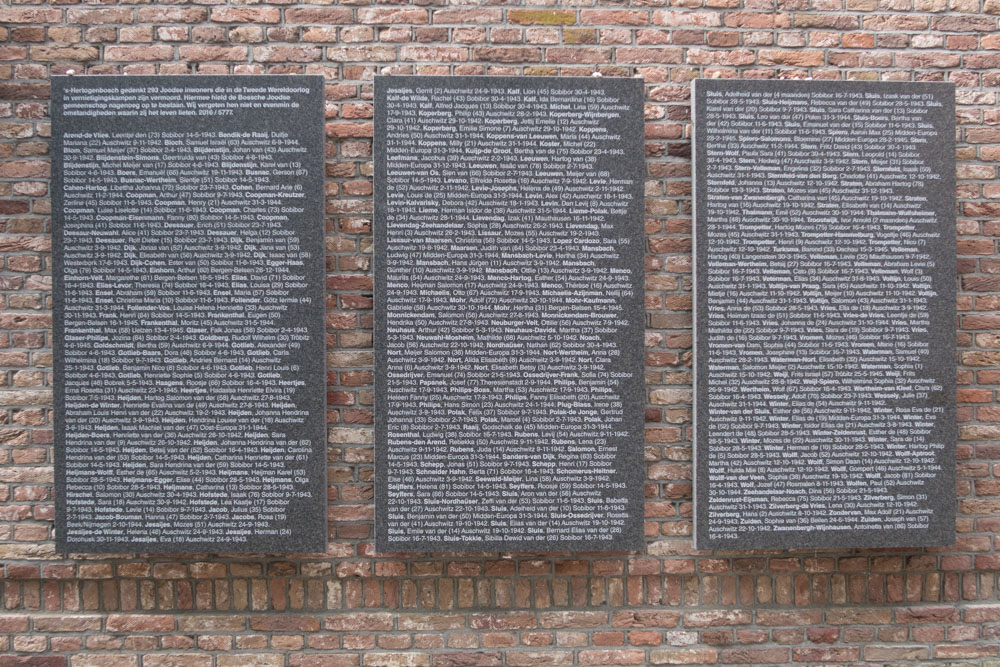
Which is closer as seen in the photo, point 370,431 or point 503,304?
point 503,304

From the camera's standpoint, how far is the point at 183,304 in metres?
2.90

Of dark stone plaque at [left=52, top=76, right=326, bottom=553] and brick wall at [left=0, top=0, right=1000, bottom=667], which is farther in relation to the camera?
brick wall at [left=0, top=0, right=1000, bottom=667]

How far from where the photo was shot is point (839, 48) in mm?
3111

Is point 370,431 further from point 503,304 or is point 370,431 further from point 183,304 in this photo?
point 183,304

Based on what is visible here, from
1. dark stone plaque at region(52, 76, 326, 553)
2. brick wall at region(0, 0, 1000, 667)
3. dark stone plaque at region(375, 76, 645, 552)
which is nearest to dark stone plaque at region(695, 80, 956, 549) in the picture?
brick wall at region(0, 0, 1000, 667)

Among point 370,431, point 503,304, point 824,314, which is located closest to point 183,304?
point 370,431

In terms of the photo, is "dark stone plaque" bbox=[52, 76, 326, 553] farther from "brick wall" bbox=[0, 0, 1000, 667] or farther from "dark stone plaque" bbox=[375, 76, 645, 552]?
"dark stone plaque" bbox=[375, 76, 645, 552]

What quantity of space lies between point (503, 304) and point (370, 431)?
893mm

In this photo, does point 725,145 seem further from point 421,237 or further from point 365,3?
point 365,3

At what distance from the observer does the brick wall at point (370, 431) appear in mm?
3020

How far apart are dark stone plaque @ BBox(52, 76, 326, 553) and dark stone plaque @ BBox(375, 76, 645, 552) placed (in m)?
0.41

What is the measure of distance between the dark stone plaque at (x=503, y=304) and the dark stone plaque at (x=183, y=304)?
41 centimetres

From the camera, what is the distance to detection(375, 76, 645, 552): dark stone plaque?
2895 mm

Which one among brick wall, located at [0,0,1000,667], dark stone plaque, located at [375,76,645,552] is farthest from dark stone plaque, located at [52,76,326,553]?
dark stone plaque, located at [375,76,645,552]
